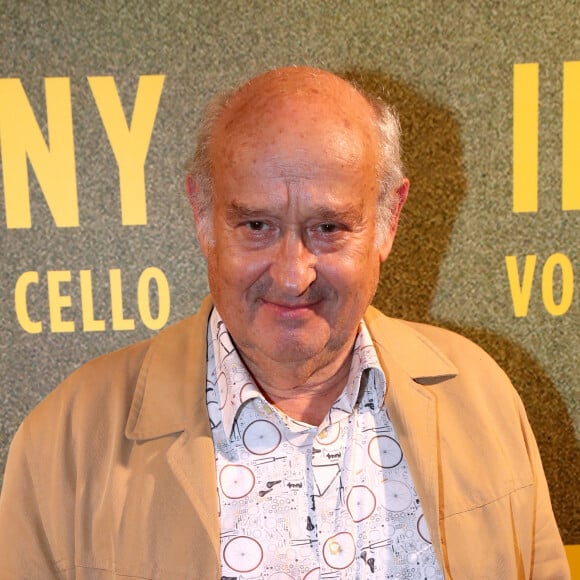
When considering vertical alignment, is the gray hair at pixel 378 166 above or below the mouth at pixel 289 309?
above

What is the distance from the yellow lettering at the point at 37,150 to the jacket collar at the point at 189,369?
0.51 metres

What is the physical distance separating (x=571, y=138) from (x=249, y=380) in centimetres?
92

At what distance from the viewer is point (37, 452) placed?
87 cm

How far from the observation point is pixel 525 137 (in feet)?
4.53

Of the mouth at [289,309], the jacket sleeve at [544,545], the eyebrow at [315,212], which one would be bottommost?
the jacket sleeve at [544,545]

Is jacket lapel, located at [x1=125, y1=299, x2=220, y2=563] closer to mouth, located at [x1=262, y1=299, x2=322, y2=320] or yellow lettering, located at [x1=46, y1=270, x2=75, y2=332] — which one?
mouth, located at [x1=262, y1=299, x2=322, y2=320]

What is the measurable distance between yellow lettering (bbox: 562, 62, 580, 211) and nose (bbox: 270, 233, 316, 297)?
82 centimetres

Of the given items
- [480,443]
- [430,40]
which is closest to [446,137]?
[430,40]

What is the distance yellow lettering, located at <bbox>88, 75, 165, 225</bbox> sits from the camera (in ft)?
4.31

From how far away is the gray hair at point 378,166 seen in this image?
34.2 inches

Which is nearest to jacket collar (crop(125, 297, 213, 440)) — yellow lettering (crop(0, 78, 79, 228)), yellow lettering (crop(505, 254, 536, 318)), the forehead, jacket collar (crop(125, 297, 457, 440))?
jacket collar (crop(125, 297, 457, 440))

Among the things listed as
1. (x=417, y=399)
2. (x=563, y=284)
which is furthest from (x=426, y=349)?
(x=563, y=284)

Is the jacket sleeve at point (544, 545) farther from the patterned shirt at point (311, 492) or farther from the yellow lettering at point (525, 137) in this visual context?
the yellow lettering at point (525, 137)

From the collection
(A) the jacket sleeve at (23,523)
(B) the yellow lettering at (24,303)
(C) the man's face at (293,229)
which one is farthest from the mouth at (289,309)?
(B) the yellow lettering at (24,303)
